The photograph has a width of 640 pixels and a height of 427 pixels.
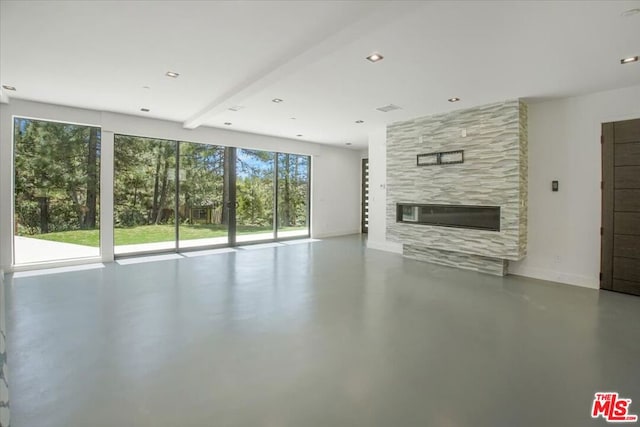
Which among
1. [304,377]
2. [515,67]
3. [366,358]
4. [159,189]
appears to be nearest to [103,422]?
[304,377]

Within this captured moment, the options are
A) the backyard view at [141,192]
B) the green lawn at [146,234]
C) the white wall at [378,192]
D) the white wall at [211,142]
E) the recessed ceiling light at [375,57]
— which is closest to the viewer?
the recessed ceiling light at [375,57]

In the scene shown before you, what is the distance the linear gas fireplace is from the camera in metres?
5.16

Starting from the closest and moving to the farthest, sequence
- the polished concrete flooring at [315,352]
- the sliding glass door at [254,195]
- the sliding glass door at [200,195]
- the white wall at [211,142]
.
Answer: the polished concrete flooring at [315,352] → the white wall at [211,142] → the sliding glass door at [200,195] → the sliding glass door at [254,195]

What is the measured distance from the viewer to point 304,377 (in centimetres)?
221

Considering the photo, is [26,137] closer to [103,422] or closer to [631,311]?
[103,422]

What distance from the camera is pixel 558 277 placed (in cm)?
476

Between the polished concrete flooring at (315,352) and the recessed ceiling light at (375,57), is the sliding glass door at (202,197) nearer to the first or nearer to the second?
the polished concrete flooring at (315,352)

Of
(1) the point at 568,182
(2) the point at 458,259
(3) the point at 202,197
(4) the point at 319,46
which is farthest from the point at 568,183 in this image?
(3) the point at 202,197

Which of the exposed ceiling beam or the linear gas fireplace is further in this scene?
the linear gas fireplace

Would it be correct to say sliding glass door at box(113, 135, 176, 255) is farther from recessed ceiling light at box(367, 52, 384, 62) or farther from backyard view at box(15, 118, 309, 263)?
recessed ceiling light at box(367, 52, 384, 62)

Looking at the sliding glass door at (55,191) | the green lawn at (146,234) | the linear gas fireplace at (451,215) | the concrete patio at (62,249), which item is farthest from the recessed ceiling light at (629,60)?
the sliding glass door at (55,191)

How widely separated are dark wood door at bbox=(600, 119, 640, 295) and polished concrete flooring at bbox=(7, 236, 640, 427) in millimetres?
324

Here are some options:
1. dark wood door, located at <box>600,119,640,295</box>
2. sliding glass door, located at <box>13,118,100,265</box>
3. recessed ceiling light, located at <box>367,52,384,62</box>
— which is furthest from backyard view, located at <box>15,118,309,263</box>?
dark wood door, located at <box>600,119,640,295</box>

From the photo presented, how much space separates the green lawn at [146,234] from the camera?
18.9 ft
